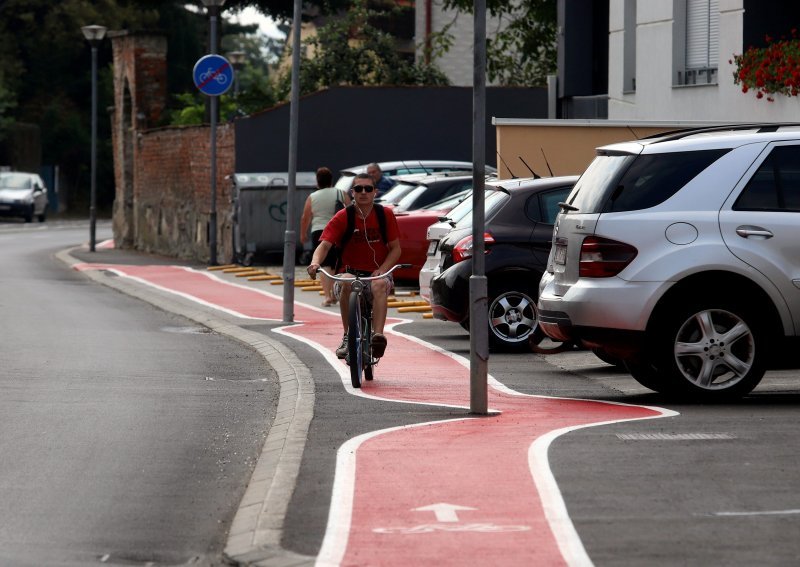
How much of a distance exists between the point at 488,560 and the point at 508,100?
2945 centimetres

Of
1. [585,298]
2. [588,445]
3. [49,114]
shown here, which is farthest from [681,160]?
[49,114]

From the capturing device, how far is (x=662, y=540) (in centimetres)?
672

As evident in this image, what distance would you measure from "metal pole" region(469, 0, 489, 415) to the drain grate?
1294mm

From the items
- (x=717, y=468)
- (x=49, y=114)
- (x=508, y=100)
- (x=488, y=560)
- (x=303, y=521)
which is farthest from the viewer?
(x=49, y=114)

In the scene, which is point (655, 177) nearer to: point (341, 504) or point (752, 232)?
point (752, 232)

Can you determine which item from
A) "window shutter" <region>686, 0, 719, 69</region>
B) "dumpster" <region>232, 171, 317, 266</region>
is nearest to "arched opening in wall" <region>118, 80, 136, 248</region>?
"dumpster" <region>232, 171, 317, 266</region>

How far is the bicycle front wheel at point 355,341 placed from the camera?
41.2ft

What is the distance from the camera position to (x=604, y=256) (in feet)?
37.1

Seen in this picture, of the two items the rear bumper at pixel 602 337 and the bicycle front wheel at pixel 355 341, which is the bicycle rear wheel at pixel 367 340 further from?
the rear bumper at pixel 602 337

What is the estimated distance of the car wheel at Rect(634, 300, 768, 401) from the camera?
36.8 ft

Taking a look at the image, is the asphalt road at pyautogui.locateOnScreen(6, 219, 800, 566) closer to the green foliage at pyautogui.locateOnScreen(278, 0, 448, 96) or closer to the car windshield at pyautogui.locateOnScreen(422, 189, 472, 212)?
the car windshield at pyautogui.locateOnScreen(422, 189, 472, 212)

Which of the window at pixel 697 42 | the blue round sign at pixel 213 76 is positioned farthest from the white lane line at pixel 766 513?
the blue round sign at pixel 213 76

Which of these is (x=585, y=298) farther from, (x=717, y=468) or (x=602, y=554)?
(x=602, y=554)

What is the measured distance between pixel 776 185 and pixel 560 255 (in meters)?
1.54
